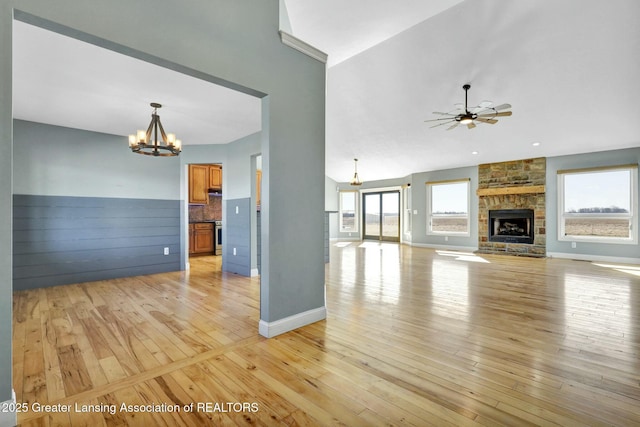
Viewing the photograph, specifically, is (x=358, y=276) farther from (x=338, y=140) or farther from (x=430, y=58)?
(x=338, y=140)

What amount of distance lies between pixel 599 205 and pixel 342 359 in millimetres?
7697

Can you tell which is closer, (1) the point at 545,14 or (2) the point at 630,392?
(2) the point at 630,392

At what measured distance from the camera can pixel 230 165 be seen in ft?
17.8

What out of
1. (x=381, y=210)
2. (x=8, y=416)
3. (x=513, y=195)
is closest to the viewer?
(x=8, y=416)

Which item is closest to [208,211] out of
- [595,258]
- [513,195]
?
[513,195]

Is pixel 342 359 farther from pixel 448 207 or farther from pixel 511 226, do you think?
pixel 448 207

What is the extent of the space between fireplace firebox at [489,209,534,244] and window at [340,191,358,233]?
4.95 metres

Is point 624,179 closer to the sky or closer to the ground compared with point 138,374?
closer to the sky

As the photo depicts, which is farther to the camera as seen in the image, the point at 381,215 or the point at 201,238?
the point at 381,215

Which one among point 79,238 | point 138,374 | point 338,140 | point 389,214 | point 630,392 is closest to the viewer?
point 630,392

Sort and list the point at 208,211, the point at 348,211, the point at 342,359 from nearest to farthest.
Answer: the point at 342,359
the point at 208,211
the point at 348,211

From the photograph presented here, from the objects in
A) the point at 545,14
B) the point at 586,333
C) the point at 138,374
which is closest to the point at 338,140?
the point at 545,14

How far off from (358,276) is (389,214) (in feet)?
21.0

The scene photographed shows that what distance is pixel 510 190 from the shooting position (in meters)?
7.52
